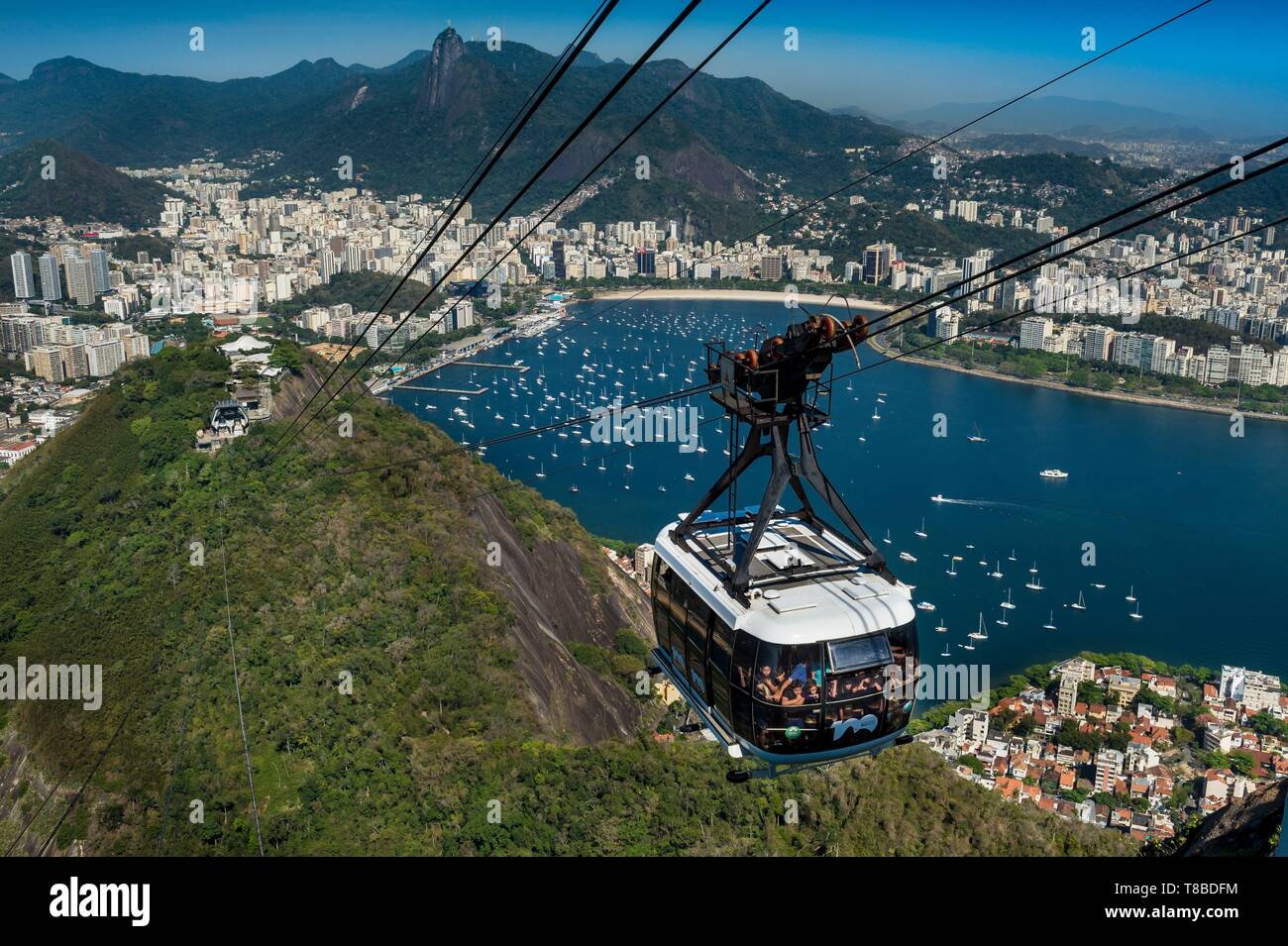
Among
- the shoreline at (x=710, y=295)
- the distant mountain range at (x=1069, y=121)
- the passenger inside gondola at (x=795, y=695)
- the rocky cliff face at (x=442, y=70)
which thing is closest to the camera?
the passenger inside gondola at (x=795, y=695)

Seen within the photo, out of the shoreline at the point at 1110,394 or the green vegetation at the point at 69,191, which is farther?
the green vegetation at the point at 69,191

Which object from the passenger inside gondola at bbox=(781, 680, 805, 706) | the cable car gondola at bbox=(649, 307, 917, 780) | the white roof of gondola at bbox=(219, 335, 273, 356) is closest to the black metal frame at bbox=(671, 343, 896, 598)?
the cable car gondola at bbox=(649, 307, 917, 780)

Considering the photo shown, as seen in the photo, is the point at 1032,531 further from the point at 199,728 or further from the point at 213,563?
the point at 199,728

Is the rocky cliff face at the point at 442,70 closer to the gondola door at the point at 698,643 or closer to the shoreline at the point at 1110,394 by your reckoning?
the shoreline at the point at 1110,394

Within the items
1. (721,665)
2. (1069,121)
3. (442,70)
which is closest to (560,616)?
(721,665)

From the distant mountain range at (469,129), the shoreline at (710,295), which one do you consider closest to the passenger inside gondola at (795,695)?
the shoreline at (710,295)
